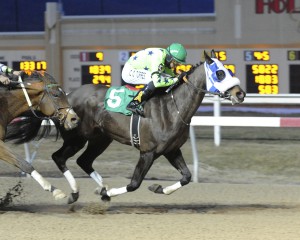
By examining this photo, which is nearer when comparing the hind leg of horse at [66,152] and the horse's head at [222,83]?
the horse's head at [222,83]

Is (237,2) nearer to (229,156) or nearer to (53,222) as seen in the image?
(229,156)

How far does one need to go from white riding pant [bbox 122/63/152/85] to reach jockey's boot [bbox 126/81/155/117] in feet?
0.73

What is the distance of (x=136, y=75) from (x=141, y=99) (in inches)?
16.6

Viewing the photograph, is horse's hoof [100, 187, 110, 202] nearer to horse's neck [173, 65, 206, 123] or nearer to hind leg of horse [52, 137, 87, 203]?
hind leg of horse [52, 137, 87, 203]

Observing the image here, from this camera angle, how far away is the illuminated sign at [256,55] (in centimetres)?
1463

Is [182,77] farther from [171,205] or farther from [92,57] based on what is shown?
[92,57]

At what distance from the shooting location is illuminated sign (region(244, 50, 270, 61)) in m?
14.6

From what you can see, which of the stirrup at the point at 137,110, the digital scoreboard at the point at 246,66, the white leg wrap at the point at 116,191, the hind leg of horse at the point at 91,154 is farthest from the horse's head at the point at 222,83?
the digital scoreboard at the point at 246,66

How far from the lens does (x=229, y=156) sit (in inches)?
423

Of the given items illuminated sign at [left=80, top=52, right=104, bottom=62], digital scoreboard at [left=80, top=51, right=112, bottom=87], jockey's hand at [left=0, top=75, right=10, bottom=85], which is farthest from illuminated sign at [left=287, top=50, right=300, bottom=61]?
jockey's hand at [left=0, top=75, right=10, bottom=85]

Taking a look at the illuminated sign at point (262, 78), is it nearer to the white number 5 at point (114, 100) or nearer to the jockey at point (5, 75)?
the white number 5 at point (114, 100)

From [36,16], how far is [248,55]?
13735mm

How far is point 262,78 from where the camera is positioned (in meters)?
14.3

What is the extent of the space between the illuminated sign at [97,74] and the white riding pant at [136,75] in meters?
7.50
